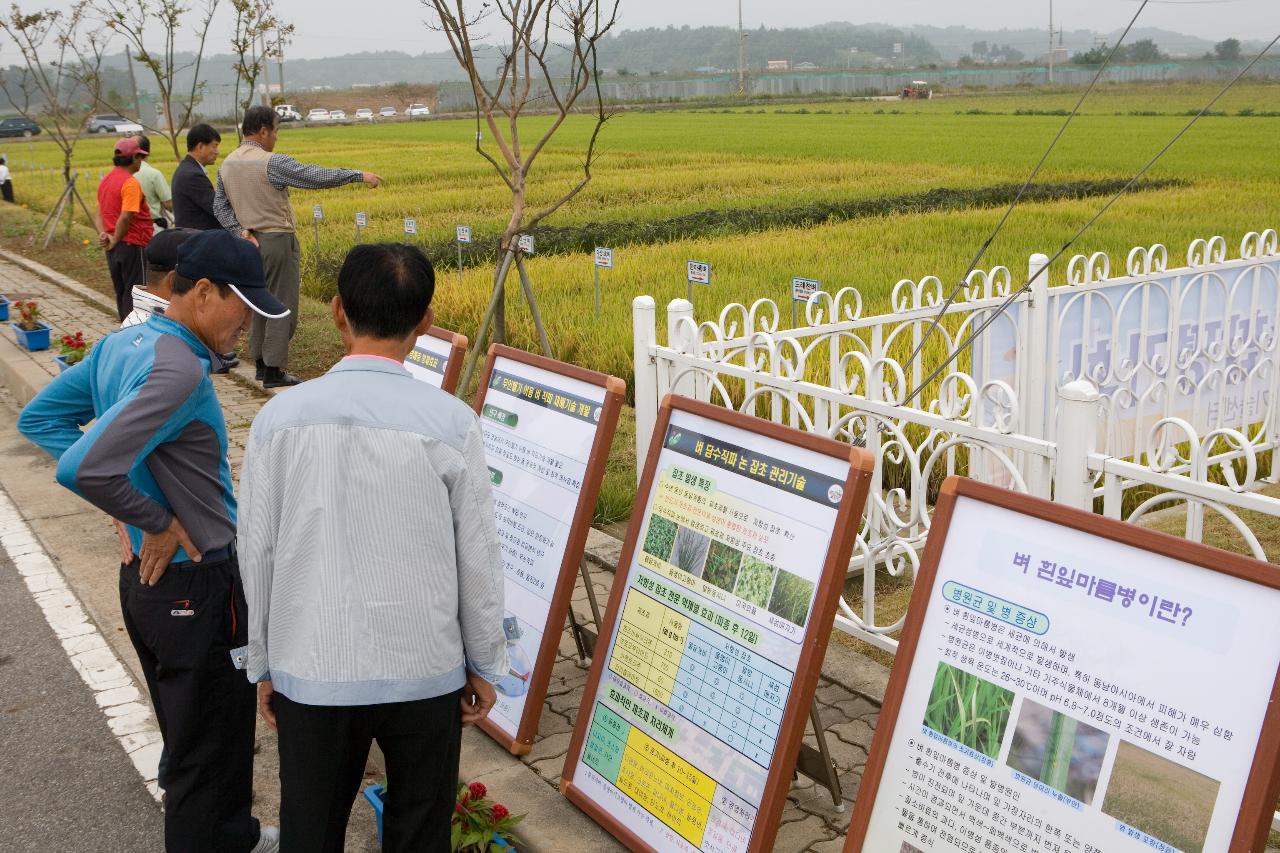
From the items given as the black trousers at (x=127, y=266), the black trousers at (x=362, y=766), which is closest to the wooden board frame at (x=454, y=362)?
the black trousers at (x=362, y=766)

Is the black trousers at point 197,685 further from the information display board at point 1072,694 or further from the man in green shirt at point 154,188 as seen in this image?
the man in green shirt at point 154,188

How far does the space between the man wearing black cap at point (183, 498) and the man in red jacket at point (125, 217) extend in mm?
7383

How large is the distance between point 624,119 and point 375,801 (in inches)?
2327

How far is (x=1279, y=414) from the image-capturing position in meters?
6.36

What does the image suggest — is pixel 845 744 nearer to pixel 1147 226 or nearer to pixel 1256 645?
pixel 1256 645

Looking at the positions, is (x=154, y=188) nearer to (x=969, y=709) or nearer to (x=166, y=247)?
(x=166, y=247)

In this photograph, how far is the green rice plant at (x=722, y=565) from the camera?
2.98 metres

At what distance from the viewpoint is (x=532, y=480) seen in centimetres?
380

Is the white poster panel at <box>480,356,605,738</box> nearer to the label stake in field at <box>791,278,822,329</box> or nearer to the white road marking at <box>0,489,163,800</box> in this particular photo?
the white road marking at <box>0,489,163,800</box>

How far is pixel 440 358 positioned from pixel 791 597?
6.78 feet

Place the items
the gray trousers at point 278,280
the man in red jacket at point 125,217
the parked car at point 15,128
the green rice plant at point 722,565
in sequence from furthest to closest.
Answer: the parked car at point 15,128 < the man in red jacket at point 125,217 < the gray trousers at point 278,280 < the green rice plant at point 722,565

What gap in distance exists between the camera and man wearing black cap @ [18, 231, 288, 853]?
2807mm

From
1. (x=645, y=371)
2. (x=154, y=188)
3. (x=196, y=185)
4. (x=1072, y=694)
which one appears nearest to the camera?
(x=1072, y=694)

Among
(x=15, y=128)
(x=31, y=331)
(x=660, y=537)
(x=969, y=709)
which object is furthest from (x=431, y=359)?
(x=15, y=128)
